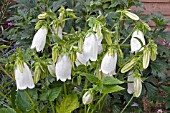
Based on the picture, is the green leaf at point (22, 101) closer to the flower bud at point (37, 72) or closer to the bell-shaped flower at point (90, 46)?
the flower bud at point (37, 72)

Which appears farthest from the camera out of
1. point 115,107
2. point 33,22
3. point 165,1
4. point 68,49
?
point 165,1

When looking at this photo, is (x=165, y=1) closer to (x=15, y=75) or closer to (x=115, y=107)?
(x=115, y=107)

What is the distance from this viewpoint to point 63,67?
1.35 m

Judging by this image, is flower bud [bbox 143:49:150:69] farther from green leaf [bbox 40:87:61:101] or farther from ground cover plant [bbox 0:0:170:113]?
green leaf [bbox 40:87:61:101]

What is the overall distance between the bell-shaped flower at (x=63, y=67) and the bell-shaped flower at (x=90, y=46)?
0.24ft

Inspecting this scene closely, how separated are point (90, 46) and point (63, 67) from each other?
124 millimetres

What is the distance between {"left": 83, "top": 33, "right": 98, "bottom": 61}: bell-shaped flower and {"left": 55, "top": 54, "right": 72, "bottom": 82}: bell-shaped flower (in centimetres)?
7

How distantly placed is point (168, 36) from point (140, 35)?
826 millimetres

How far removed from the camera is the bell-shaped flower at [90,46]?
1.31 m

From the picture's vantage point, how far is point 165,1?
340cm

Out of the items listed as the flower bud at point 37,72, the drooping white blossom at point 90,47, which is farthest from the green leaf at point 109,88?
the flower bud at point 37,72

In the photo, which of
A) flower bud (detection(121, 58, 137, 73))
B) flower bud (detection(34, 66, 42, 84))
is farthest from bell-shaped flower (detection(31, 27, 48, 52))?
flower bud (detection(121, 58, 137, 73))

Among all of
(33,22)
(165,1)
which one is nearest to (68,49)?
(33,22)

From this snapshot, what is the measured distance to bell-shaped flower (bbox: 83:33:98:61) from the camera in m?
1.31
